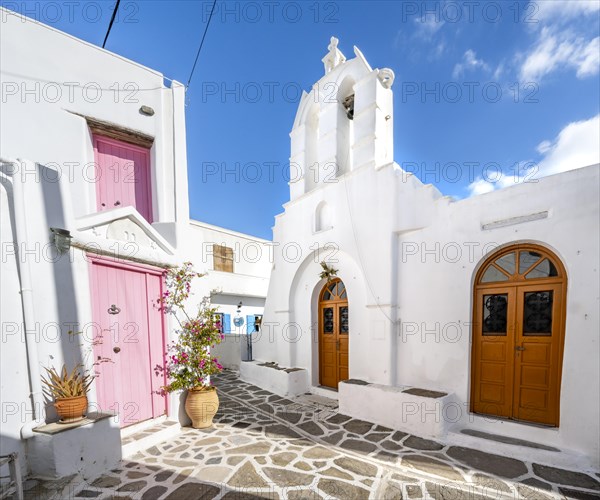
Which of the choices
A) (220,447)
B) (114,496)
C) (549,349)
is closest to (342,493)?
(220,447)

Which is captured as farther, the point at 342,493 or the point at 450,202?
the point at 450,202

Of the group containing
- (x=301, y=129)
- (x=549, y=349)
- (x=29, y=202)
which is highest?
(x=301, y=129)

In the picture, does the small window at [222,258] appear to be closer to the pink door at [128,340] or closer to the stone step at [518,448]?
the pink door at [128,340]

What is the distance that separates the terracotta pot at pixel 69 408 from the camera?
3455 mm

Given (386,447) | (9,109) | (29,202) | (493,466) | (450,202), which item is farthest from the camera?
(450,202)

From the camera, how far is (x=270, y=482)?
3578mm

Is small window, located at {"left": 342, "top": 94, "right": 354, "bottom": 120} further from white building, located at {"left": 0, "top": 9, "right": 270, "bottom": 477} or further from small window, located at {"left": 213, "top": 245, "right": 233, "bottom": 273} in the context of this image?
small window, located at {"left": 213, "top": 245, "right": 233, "bottom": 273}

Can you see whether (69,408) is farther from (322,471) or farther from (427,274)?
(427,274)

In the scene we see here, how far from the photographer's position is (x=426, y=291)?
5.65m

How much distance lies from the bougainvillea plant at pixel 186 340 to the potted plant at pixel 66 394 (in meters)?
1.48

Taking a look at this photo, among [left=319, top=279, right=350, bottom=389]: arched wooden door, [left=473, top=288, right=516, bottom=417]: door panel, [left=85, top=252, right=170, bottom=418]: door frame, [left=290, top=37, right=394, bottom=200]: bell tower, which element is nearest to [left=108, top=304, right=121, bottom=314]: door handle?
[left=85, top=252, right=170, bottom=418]: door frame

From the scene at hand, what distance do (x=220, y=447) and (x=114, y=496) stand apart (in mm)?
1487

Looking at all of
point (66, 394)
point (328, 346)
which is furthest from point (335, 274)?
point (66, 394)

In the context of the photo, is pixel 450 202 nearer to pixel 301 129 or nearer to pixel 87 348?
pixel 301 129
